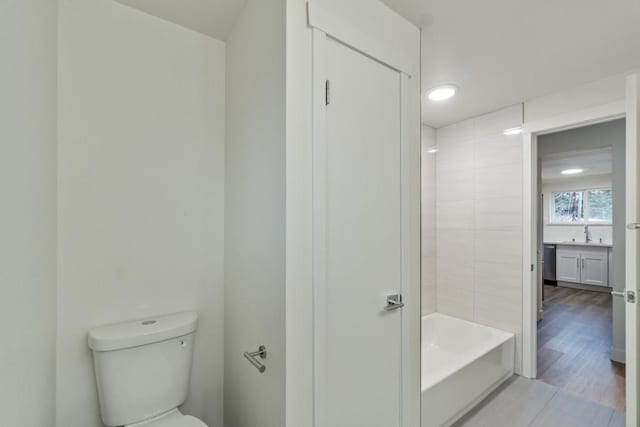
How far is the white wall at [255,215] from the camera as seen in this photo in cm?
112

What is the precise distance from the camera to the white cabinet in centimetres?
554

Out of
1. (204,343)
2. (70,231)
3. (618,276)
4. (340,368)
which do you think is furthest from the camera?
(618,276)

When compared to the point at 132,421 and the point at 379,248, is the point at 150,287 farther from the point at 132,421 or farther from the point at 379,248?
the point at 379,248

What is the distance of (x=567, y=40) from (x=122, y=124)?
8.51 ft

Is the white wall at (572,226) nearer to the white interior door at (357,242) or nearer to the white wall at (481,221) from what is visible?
the white wall at (481,221)

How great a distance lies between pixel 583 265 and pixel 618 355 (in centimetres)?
380

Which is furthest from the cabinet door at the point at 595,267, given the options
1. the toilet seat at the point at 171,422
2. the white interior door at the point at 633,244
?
the toilet seat at the point at 171,422

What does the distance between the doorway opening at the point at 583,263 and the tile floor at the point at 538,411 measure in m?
0.14

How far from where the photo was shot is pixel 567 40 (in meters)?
1.73

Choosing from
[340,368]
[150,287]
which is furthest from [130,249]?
[340,368]

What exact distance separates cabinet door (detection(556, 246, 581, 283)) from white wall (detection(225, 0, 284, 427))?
7178 mm

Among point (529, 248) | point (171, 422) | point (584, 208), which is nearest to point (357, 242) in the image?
point (171, 422)

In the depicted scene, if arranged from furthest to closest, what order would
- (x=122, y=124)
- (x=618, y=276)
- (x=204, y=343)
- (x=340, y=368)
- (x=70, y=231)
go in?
1. (x=618, y=276)
2. (x=204, y=343)
3. (x=122, y=124)
4. (x=70, y=231)
5. (x=340, y=368)

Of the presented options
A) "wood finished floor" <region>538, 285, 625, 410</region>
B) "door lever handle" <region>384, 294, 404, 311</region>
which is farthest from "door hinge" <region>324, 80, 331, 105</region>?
"wood finished floor" <region>538, 285, 625, 410</region>
